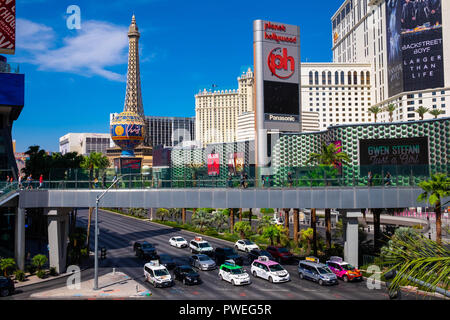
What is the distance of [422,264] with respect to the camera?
16.2ft

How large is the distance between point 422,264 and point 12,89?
5040 centimetres

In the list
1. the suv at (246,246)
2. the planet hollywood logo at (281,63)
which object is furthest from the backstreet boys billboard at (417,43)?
the suv at (246,246)

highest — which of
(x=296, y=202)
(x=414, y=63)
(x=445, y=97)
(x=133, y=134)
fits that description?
(x=414, y=63)

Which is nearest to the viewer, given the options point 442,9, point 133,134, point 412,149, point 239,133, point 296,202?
point 296,202

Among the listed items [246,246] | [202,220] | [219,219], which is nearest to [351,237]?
[246,246]

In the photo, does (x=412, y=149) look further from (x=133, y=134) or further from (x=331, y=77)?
(x=331, y=77)

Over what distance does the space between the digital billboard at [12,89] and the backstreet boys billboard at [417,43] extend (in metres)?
134

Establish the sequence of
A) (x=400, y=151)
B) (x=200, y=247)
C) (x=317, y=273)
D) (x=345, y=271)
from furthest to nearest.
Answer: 1. (x=400, y=151)
2. (x=200, y=247)
3. (x=345, y=271)
4. (x=317, y=273)

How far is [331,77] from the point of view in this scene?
193 metres

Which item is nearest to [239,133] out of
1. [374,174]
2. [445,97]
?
[445,97]

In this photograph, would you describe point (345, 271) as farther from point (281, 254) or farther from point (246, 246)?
point (246, 246)

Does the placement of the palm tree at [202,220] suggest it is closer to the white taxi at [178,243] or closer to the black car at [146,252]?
the white taxi at [178,243]
